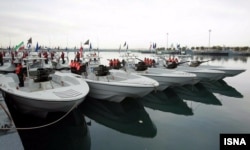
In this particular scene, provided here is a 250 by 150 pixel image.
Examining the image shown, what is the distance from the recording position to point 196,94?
1279 centimetres

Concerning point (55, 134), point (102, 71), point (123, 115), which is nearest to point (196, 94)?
point (123, 115)

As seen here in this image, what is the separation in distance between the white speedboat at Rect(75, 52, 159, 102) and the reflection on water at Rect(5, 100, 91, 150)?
1850 millimetres

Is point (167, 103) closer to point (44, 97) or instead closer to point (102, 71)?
point (102, 71)

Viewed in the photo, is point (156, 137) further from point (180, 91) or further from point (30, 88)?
point (180, 91)

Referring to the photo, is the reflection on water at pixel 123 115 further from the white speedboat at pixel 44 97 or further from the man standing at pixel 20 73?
the man standing at pixel 20 73

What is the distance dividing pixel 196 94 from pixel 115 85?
6664mm

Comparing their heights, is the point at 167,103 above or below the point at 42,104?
below

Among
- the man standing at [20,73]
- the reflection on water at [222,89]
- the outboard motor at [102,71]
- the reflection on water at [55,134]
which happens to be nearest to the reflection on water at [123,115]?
the reflection on water at [55,134]

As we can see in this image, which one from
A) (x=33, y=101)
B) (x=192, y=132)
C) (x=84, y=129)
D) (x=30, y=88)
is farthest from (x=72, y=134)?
(x=192, y=132)

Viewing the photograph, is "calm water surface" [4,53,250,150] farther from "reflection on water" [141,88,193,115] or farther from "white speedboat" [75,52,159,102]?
"white speedboat" [75,52,159,102]

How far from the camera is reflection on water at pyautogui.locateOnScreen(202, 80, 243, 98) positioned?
42.0ft

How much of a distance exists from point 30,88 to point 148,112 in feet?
18.6

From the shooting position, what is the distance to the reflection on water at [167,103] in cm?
955

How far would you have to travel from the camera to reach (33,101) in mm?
6461
